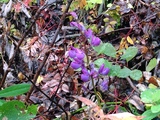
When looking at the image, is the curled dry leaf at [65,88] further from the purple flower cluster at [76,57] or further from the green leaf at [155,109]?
the green leaf at [155,109]

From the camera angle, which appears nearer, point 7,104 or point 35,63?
point 7,104

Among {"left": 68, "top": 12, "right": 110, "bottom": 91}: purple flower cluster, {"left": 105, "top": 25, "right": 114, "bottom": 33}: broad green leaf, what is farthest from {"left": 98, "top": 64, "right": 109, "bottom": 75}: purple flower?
{"left": 105, "top": 25, "right": 114, "bottom": 33}: broad green leaf

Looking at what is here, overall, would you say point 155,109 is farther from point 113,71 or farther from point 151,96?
point 113,71

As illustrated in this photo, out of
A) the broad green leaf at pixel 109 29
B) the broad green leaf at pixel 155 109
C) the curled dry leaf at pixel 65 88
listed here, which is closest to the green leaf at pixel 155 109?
the broad green leaf at pixel 155 109

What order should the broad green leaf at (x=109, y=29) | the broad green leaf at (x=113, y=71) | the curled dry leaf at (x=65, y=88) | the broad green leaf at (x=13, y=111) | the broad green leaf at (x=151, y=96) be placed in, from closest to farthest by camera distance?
the broad green leaf at (x=13, y=111), the broad green leaf at (x=151, y=96), the broad green leaf at (x=113, y=71), the curled dry leaf at (x=65, y=88), the broad green leaf at (x=109, y=29)

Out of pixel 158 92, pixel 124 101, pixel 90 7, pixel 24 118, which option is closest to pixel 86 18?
pixel 90 7

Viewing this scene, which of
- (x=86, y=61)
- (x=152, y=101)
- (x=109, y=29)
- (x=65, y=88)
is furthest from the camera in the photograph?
(x=109, y=29)

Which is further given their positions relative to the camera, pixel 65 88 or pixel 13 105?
pixel 65 88

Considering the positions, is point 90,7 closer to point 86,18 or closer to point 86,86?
point 86,18

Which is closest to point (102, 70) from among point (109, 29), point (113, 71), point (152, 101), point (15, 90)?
point (113, 71)

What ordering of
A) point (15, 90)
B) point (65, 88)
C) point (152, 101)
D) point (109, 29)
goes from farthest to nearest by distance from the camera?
point (109, 29) < point (65, 88) < point (152, 101) < point (15, 90)

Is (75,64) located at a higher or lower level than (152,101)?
higher
